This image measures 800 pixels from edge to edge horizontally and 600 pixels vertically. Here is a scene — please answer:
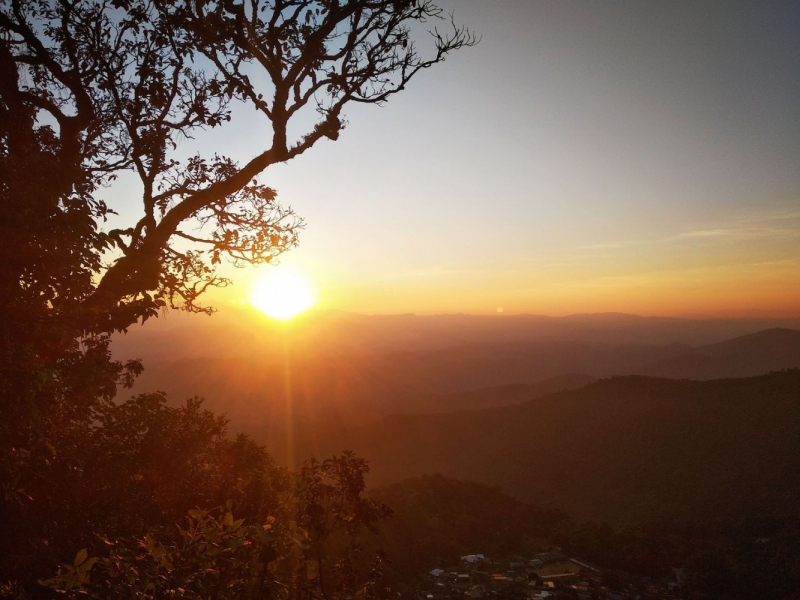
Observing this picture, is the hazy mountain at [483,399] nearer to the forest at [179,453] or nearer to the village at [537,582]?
the forest at [179,453]

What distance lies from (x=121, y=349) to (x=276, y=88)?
210m

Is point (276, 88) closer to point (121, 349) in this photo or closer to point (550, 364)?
point (550, 364)

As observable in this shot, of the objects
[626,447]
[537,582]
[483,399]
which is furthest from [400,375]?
[537,582]

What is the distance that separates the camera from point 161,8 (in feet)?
23.0

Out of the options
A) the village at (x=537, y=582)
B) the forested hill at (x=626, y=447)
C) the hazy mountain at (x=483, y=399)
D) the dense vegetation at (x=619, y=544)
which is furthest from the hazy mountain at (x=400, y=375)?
the village at (x=537, y=582)

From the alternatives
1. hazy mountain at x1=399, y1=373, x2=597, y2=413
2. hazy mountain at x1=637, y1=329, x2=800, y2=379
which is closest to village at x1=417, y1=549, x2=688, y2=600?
hazy mountain at x1=399, y1=373, x2=597, y2=413

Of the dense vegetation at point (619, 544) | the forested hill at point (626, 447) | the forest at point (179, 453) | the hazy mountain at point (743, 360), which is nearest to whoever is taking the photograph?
the forest at point (179, 453)

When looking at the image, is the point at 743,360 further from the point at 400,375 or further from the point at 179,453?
the point at 179,453

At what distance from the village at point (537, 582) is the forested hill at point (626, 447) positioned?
8.82 meters

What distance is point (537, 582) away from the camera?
1405 centimetres

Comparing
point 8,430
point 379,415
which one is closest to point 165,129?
point 8,430

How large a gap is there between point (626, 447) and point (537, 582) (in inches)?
933

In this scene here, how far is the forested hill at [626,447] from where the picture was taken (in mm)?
24719

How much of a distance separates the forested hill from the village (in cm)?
882
